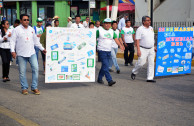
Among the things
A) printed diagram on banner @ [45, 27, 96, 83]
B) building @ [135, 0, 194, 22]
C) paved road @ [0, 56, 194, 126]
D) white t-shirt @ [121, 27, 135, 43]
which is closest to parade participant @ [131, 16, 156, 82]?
paved road @ [0, 56, 194, 126]

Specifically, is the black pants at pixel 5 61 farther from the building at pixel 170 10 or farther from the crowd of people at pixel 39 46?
the building at pixel 170 10

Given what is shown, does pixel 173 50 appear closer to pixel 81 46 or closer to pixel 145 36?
pixel 145 36

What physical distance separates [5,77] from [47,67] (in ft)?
6.71

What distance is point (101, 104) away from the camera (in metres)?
7.58

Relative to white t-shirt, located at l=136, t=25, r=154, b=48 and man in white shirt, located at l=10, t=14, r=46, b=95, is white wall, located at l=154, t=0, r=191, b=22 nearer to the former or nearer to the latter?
white t-shirt, located at l=136, t=25, r=154, b=48

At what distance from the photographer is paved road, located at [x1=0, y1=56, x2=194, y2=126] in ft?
20.6

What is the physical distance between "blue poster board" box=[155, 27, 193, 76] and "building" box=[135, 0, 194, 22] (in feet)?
45.9

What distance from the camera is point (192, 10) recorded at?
2573cm

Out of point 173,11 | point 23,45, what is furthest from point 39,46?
point 173,11

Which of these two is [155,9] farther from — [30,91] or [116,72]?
[30,91]

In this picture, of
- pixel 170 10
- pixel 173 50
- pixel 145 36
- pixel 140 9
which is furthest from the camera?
pixel 140 9

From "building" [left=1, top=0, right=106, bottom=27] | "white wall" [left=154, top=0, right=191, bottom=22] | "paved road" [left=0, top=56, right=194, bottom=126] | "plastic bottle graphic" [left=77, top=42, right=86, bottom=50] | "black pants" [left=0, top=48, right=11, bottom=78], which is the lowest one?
"paved road" [left=0, top=56, right=194, bottom=126]

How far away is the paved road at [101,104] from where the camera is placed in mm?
6281

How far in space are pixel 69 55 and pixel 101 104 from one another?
90.3 inches
